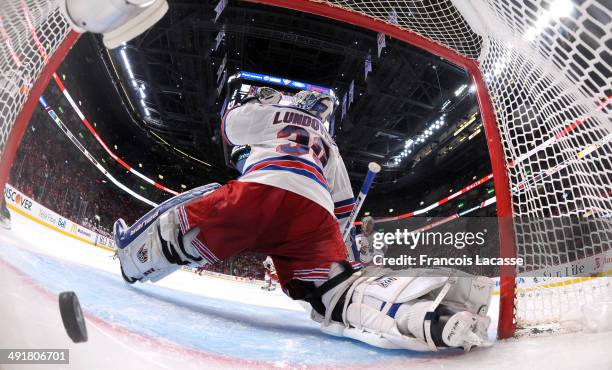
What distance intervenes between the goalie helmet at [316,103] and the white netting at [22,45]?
A: 0.56 metres

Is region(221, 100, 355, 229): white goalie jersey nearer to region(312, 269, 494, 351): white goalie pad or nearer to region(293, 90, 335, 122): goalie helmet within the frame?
region(293, 90, 335, 122): goalie helmet

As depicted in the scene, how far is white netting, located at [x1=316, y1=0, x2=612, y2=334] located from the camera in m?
0.66

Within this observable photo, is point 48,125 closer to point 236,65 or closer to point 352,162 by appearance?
point 236,65

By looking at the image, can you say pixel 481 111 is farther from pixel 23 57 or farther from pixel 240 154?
pixel 23 57

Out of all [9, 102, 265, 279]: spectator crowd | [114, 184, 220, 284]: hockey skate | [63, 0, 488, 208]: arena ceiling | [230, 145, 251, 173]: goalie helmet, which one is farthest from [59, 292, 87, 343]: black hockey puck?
[63, 0, 488, 208]: arena ceiling

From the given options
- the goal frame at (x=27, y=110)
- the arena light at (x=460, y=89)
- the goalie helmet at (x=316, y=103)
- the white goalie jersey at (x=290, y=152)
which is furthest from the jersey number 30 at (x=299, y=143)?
the arena light at (x=460, y=89)

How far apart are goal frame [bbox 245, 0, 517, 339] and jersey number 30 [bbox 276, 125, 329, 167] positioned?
44cm

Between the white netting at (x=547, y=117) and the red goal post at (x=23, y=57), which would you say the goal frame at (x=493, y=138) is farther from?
the red goal post at (x=23, y=57)

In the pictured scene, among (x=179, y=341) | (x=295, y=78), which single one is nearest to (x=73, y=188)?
(x=295, y=78)

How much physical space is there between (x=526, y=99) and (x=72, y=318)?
1.12 metres

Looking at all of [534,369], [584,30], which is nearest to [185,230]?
[534,369]

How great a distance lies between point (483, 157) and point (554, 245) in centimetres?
484

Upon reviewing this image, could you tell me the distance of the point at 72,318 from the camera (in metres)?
0.44

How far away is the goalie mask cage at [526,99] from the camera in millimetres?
644
